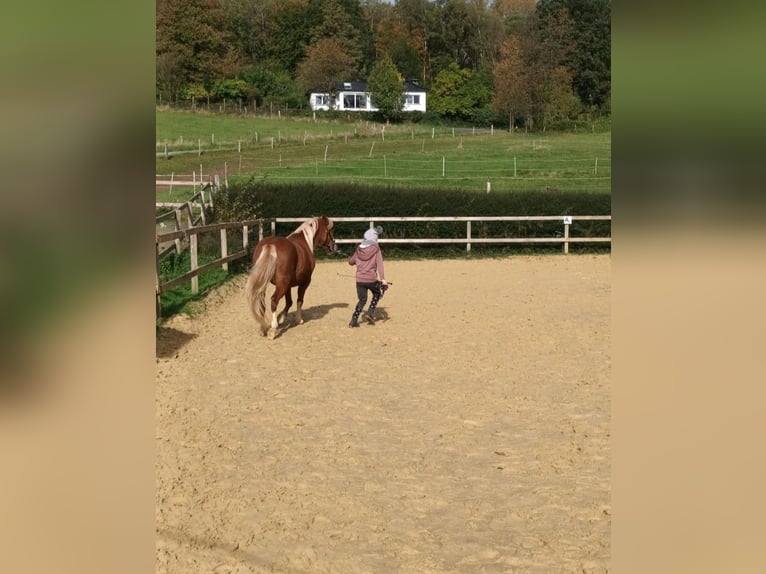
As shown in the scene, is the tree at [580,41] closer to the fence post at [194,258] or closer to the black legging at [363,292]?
the fence post at [194,258]

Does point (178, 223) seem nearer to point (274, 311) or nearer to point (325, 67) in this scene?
point (274, 311)

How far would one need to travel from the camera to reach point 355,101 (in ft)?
178

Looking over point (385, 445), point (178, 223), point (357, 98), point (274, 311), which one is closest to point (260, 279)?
point (274, 311)

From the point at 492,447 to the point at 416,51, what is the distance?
51.8 metres

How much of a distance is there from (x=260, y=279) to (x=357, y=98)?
47.7 meters

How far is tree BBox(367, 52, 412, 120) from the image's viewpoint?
155ft

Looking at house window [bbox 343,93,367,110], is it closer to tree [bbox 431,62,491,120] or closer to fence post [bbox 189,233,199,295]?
tree [bbox 431,62,491,120]

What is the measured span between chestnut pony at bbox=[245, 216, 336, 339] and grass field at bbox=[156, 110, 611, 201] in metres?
16.3

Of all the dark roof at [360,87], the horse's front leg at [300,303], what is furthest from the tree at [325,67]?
the horse's front leg at [300,303]

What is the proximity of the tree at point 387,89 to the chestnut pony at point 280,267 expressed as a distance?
38.4m

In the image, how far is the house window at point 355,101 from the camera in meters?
53.8

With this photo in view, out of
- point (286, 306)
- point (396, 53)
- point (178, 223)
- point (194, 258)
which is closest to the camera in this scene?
point (286, 306)

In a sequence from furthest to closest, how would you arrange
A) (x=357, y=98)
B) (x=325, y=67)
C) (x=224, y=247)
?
(x=357, y=98) → (x=325, y=67) → (x=224, y=247)
